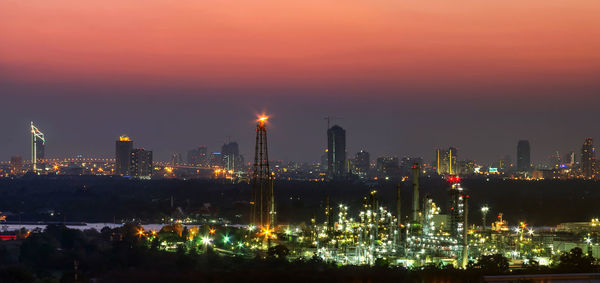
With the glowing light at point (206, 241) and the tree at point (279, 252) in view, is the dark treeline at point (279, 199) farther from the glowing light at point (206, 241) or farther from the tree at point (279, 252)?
the tree at point (279, 252)

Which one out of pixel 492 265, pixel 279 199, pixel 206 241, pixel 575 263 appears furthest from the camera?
pixel 279 199

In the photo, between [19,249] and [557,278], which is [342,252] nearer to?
[557,278]

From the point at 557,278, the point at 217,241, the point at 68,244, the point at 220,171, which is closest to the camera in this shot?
the point at 557,278

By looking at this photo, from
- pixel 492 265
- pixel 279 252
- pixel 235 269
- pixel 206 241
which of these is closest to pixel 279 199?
pixel 206 241

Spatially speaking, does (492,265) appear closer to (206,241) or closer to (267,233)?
(206,241)

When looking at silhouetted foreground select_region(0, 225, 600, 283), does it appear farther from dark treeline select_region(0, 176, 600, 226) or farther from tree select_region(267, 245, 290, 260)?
dark treeline select_region(0, 176, 600, 226)

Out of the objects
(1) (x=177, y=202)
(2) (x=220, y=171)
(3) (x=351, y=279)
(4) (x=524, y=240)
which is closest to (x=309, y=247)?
(4) (x=524, y=240)

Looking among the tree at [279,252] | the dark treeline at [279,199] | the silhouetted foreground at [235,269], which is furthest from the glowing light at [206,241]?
the dark treeline at [279,199]

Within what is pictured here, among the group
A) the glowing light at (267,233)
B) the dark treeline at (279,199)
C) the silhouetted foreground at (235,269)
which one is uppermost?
the dark treeline at (279,199)
